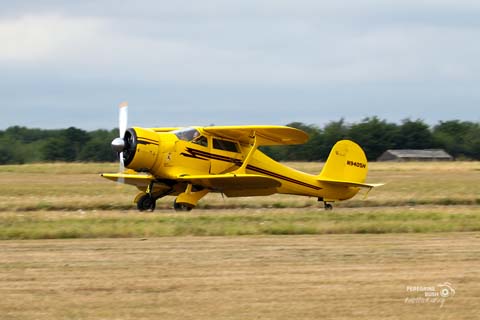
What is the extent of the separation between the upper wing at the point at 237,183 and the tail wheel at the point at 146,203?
1.00 m

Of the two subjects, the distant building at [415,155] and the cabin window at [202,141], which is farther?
the distant building at [415,155]

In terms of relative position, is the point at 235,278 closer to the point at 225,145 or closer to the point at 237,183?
the point at 237,183

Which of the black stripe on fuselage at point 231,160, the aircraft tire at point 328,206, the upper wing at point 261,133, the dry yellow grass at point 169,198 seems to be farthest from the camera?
the aircraft tire at point 328,206

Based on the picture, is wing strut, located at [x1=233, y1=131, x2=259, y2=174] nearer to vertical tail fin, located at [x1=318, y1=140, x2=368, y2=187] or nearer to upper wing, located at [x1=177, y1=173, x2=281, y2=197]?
upper wing, located at [x1=177, y1=173, x2=281, y2=197]

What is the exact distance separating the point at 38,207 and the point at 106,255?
9081 mm

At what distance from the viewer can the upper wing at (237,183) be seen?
18516 mm

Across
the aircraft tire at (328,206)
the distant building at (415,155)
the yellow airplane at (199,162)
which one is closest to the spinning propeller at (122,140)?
the yellow airplane at (199,162)

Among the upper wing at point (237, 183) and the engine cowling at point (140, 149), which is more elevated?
the engine cowling at point (140, 149)

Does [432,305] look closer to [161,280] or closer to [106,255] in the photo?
[161,280]

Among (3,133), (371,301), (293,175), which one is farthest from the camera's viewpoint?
(3,133)

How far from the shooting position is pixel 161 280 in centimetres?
902

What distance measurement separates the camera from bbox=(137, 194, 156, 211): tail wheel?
19.2 meters

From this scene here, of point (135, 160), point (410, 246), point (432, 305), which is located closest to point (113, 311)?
point (432, 305)

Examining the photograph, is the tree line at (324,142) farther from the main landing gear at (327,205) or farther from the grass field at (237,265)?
the grass field at (237,265)
